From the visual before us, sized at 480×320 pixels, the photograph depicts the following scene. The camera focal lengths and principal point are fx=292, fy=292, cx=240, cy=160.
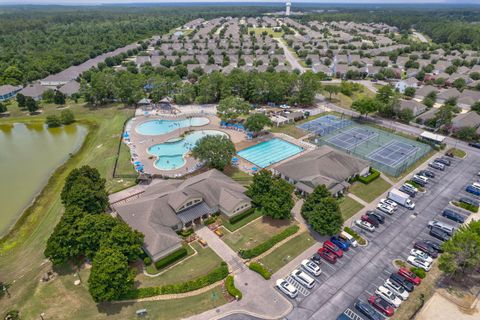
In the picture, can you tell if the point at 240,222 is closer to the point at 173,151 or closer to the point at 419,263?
the point at 419,263

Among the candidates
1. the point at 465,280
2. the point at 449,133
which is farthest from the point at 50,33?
the point at 465,280

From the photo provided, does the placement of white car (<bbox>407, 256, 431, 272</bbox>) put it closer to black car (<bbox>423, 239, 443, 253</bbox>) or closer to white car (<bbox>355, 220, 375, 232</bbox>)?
black car (<bbox>423, 239, 443, 253</bbox>)

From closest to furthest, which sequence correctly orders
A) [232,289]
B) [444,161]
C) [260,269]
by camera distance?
1. [232,289]
2. [260,269]
3. [444,161]

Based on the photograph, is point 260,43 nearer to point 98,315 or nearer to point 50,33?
point 50,33

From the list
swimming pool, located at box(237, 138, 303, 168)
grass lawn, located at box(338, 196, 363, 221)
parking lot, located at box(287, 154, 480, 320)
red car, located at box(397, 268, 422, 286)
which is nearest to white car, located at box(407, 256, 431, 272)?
parking lot, located at box(287, 154, 480, 320)

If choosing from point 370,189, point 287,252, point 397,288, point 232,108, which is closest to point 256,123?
point 232,108

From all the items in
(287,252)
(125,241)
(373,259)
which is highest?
(125,241)
